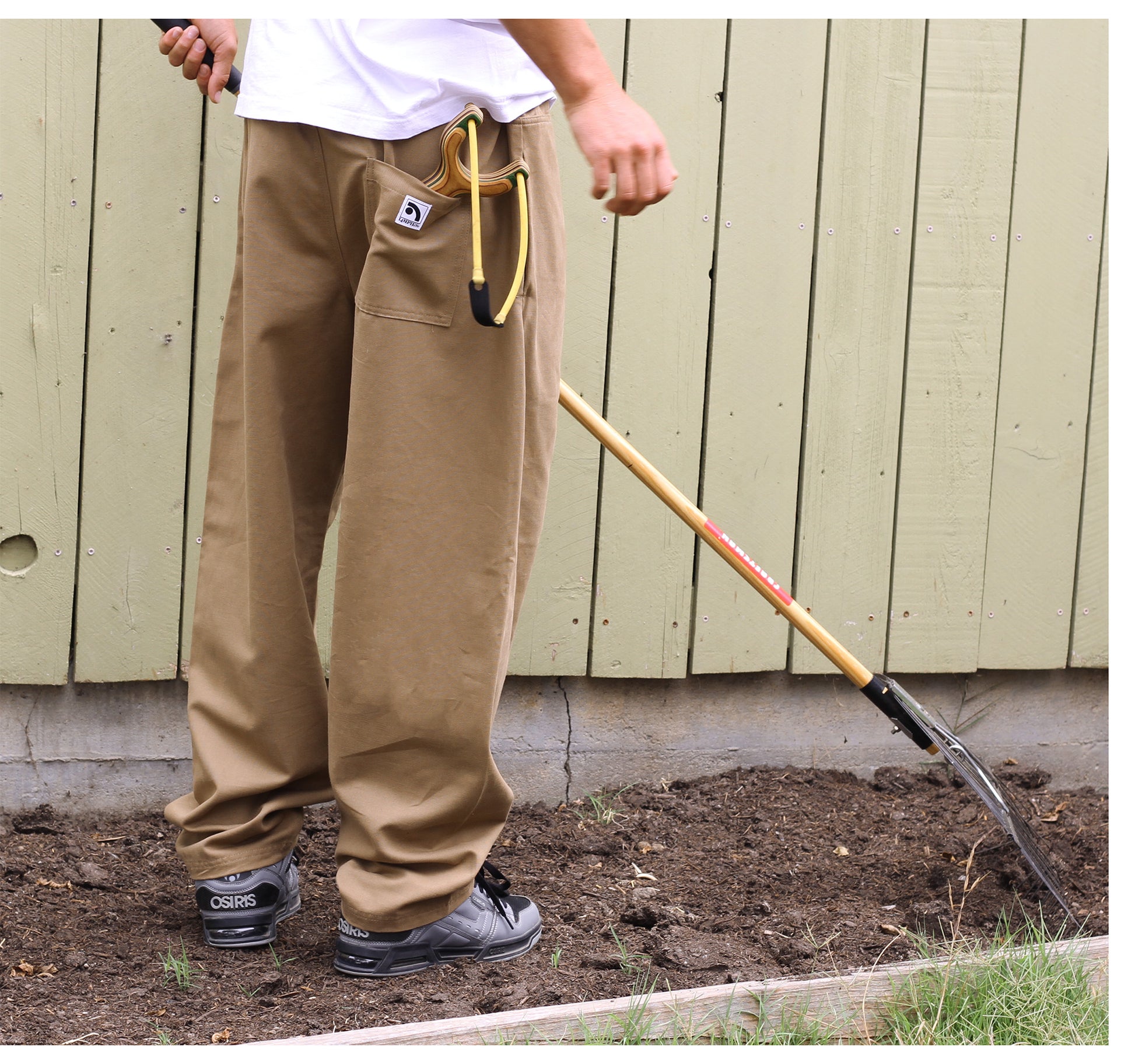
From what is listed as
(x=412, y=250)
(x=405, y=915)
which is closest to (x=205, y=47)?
(x=412, y=250)

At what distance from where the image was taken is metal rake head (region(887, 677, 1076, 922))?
223cm

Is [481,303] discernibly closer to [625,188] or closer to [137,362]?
[625,188]

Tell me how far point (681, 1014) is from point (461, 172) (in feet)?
3.84

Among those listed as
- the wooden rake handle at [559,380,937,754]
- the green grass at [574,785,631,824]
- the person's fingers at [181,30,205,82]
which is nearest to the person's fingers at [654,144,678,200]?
the wooden rake handle at [559,380,937,754]

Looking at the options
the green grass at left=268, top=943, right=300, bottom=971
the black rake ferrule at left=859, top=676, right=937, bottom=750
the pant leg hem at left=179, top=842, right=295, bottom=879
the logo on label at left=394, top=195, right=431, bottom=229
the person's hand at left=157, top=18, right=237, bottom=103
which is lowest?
the green grass at left=268, top=943, right=300, bottom=971

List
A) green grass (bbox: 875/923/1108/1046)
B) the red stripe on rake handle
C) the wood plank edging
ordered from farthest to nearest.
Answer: the red stripe on rake handle → green grass (bbox: 875/923/1108/1046) → the wood plank edging

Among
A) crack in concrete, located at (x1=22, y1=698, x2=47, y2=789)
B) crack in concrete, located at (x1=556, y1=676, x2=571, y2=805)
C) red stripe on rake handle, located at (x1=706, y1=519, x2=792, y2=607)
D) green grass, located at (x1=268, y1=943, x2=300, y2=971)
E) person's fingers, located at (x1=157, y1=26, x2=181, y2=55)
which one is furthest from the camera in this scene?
crack in concrete, located at (x1=556, y1=676, x2=571, y2=805)

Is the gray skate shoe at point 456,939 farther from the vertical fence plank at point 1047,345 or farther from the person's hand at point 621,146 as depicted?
the vertical fence plank at point 1047,345

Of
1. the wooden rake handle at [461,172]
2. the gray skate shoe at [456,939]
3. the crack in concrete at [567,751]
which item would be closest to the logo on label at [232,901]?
the gray skate shoe at [456,939]

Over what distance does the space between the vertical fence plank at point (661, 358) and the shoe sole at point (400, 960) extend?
862 millimetres

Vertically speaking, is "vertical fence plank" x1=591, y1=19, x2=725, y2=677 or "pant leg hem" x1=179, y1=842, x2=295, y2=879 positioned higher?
"vertical fence plank" x1=591, y1=19, x2=725, y2=677

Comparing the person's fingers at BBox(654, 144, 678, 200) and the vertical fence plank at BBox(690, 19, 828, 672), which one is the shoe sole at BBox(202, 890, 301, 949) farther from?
the person's fingers at BBox(654, 144, 678, 200)

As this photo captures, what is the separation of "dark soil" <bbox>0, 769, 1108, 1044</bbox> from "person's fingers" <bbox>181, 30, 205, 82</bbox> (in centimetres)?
138

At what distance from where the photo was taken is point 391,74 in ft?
5.32
